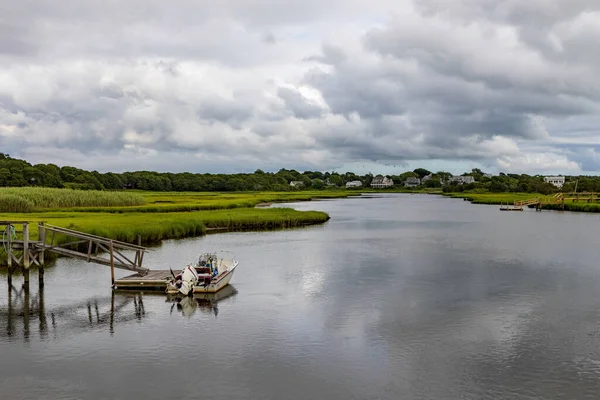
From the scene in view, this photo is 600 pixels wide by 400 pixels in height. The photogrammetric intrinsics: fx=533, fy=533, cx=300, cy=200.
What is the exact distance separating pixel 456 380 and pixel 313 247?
34.6 meters

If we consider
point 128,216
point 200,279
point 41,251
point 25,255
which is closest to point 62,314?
point 200,279

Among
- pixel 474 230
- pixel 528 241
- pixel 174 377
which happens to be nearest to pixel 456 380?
pixel 174 377

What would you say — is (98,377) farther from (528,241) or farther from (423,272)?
(528,241)

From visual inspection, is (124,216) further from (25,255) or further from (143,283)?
(143,283)

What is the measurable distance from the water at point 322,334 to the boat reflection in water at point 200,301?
276 mm

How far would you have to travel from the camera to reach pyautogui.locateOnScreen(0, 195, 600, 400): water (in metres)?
18.7

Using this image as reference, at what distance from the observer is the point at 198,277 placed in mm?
32469

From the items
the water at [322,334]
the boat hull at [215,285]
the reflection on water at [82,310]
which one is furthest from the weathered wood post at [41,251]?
the boat hull at [215,285]

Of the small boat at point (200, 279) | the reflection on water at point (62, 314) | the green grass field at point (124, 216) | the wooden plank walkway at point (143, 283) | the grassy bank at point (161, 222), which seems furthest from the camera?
the green grass field at point (124, 216)

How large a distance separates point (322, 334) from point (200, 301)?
9385mm

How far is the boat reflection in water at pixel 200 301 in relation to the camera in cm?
2873

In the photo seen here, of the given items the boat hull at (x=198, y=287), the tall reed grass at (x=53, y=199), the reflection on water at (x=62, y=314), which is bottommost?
the reflection on water at (x=62, y=314)

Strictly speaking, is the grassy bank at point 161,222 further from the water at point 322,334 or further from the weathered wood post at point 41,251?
the weathered wood post at point 41,251

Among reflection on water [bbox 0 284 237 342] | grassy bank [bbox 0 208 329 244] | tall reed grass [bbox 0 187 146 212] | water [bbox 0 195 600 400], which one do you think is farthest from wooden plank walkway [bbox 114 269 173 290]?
tall reed grass [bbox 0 187 146 212]
